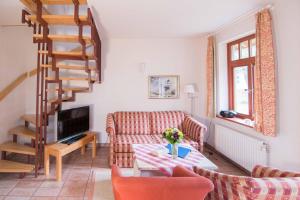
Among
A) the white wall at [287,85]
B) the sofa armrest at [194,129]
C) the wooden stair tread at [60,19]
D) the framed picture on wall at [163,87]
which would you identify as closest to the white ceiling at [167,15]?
the wooden stair tread at [60,19]

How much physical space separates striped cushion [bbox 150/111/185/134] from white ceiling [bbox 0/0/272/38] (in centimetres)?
177

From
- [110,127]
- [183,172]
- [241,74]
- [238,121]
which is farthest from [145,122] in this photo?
[183,172]

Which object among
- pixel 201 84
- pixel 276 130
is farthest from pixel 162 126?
pixel 276 130

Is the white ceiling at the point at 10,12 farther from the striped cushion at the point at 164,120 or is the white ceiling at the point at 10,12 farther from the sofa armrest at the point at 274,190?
the sofa armrest at the point at 274,190

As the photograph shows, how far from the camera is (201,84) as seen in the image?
4648 mm

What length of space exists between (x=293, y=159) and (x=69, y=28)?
436 centimetres

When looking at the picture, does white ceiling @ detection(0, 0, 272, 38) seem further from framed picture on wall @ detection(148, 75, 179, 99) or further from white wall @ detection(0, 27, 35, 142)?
framed picture on wall @ detection(148, 75, 179, 99)

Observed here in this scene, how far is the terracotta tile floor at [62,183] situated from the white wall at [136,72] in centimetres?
116

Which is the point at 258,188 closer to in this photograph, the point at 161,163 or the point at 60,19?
the point at 161,163

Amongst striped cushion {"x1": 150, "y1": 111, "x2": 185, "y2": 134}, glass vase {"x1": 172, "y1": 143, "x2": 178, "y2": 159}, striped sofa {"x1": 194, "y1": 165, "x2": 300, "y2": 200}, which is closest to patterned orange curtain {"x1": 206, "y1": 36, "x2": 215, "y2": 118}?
striped cushion {"x1": 150, "y1": 111, "x2": 185, "y2": 134}

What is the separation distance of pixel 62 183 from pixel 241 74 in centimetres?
359

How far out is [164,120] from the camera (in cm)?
420

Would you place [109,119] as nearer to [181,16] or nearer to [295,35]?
[181,16]

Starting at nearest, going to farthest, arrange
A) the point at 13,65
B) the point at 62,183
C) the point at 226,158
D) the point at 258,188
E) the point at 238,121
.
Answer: the point at 258,188 → the point at 62,183 → the point at 238,121 → the point at 226,158 → the point at 13,65
